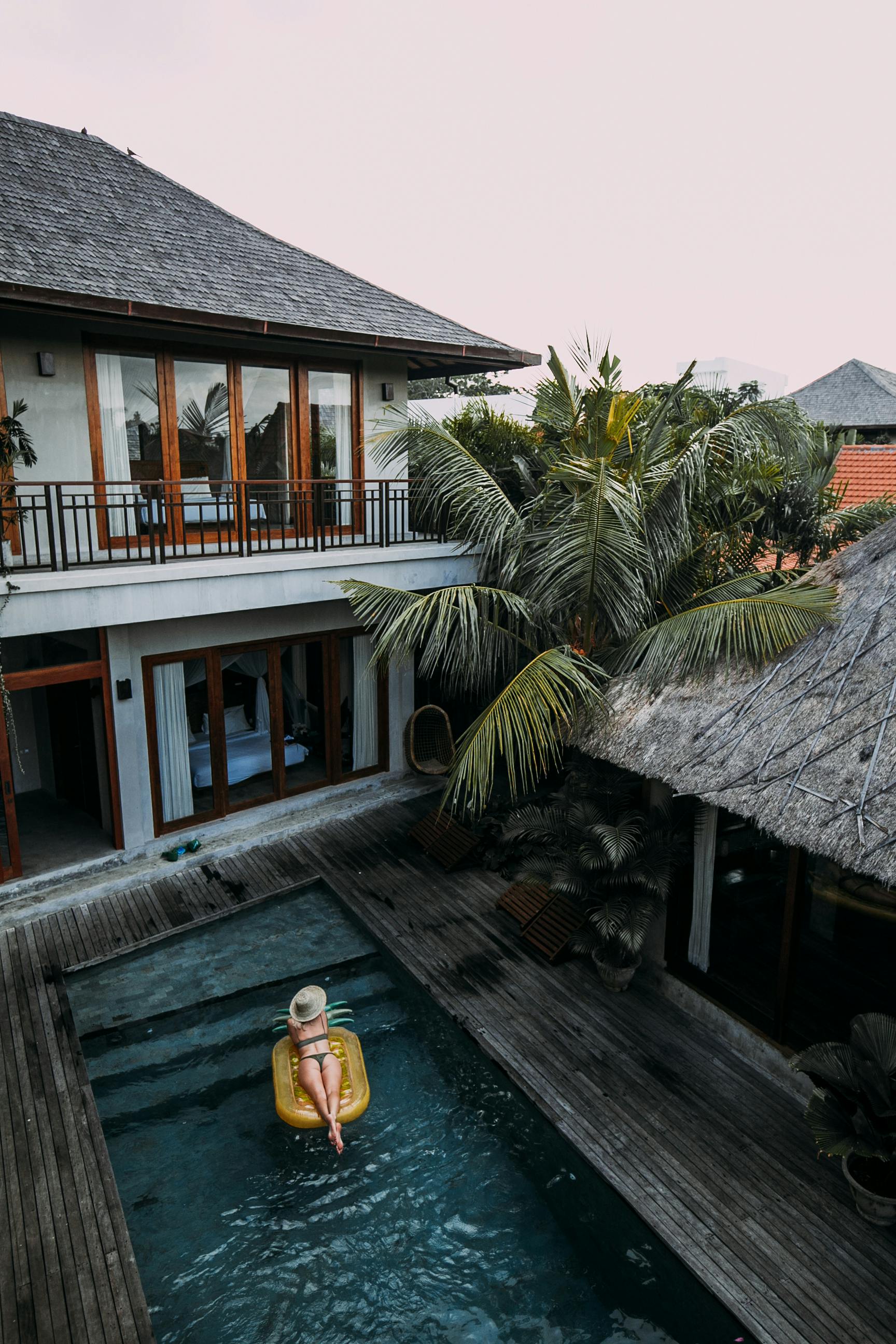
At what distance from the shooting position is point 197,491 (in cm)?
1040

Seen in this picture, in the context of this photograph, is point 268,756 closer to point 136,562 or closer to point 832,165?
point 136,562

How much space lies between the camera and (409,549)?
11.1 metres

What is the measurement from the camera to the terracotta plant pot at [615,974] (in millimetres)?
7953

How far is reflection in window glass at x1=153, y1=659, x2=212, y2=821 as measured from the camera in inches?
403

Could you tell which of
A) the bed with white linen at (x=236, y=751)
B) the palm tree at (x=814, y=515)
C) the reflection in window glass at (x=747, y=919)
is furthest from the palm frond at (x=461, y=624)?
the palm tree at (x=814, y=515)

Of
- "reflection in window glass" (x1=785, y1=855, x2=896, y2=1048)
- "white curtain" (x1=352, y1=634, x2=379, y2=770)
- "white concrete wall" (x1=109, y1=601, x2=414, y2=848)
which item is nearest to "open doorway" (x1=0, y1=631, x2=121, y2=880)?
"white concrete wall" (x1=109, y1=601, x2=414, y2=848)

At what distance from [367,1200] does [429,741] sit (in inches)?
269

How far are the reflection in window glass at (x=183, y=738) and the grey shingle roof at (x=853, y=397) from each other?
18091 mm

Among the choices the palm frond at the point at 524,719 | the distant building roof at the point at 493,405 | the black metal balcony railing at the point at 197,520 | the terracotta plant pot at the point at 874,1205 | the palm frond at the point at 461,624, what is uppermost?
the distant building roof at the point at 493,405

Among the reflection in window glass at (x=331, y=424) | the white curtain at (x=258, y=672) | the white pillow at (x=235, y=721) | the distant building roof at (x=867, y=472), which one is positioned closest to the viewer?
the white curtain at (x=258, y=672)

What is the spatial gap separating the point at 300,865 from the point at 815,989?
607 centimetres

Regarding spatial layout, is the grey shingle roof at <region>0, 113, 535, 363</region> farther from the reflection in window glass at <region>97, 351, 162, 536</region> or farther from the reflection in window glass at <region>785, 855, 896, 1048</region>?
the reflection in window glass at <region>785, 855, 896, 1048</region>

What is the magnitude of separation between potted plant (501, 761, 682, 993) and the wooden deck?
1.61 ft

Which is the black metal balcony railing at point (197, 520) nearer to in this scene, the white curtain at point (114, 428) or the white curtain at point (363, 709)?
the white curtain at point (114, 428)
